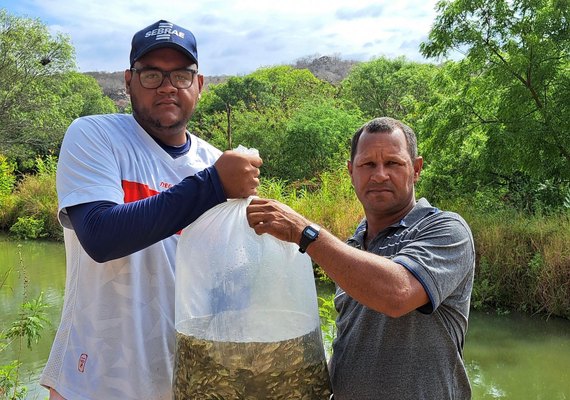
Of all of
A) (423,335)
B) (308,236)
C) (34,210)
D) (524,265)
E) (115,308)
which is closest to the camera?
(308,236)

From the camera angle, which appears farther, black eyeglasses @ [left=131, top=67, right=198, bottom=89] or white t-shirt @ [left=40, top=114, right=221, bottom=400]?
black eyeglasses @ [left=131, top=67, right=198, bottom=89]

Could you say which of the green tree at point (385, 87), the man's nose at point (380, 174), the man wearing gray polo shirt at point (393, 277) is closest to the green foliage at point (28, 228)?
the green tree at point (385, 87)

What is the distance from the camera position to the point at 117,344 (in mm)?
1804

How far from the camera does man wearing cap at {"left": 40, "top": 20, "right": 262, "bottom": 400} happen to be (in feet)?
5.16

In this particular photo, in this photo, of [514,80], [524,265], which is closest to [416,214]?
[524,265]

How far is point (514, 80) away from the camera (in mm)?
11188

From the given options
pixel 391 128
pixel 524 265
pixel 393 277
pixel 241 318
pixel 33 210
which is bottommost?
pixel 524 265

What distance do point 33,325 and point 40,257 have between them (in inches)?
511

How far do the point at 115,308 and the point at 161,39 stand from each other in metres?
0.90

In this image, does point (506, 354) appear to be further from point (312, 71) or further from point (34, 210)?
point (312, 71)

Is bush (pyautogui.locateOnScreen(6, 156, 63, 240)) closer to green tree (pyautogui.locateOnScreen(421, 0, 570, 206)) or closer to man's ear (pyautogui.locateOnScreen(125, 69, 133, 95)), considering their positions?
green tree (pyautogui.locateOnScreen(421, 0, 570, 206))

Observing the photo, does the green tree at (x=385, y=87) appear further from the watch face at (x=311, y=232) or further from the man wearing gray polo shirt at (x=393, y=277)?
the watch face at (x=311, y=232)

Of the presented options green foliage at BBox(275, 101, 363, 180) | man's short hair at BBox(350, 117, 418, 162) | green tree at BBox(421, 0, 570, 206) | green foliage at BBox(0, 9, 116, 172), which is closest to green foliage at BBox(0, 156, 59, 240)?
→ green foliage at BBox(0, 9, 116, 172)

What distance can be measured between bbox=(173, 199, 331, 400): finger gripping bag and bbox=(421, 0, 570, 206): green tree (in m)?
10.3
